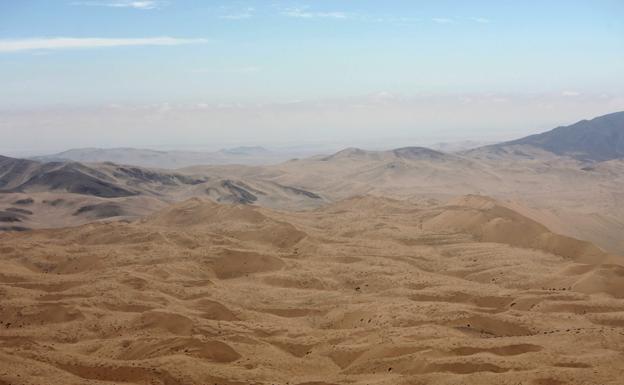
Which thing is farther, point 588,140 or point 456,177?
point 588,140

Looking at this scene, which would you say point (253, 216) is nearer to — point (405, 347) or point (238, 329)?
point (238, 329)

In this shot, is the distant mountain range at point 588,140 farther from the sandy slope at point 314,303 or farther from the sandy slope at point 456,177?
the sandy slope at point 314,303

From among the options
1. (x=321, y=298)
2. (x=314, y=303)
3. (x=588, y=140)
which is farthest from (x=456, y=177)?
(x=314, y=303)

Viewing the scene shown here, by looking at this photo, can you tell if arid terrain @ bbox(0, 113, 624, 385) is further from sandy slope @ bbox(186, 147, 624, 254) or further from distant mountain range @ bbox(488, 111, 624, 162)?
distant mountain range @ bbox(488, 111, 624, 162)

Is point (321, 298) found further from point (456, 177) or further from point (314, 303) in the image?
point (456, 177)

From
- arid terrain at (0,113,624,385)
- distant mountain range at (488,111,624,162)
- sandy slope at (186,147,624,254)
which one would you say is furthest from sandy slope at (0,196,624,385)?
distant mountain range at (488,111,624,162)

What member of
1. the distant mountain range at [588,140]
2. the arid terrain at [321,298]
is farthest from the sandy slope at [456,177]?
the arid terrain at [321,298]
